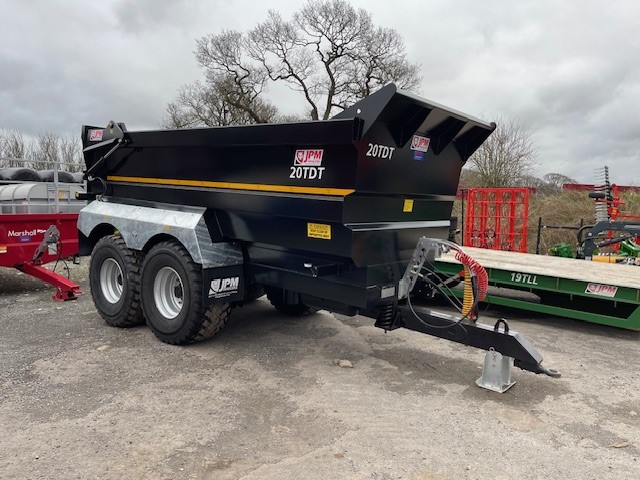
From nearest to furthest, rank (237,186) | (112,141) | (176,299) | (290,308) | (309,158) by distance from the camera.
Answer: (309,158)
(237,186)
(176,299)
(112,141)
(290,308)

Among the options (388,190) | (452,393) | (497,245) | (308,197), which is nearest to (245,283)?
(308,197)

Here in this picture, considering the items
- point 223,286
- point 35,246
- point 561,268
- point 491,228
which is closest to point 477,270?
point 223,286

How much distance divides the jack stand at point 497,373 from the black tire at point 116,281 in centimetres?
367

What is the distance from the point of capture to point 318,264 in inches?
170

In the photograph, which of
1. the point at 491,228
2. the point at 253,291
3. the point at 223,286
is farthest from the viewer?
the point at 491,228

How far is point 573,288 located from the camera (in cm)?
600

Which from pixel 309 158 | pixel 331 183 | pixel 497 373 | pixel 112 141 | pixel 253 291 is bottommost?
pixel 497 373

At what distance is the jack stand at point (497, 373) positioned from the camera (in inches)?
160

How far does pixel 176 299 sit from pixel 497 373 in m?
3.23

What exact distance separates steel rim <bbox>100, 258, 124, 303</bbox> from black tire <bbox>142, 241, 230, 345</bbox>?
793 millimetres

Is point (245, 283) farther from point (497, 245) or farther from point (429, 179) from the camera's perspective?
point (497, 245)

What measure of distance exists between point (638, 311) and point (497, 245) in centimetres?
718

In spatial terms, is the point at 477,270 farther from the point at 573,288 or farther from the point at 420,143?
the point at 573,288

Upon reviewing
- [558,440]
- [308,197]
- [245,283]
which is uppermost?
[308,197]
